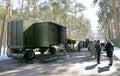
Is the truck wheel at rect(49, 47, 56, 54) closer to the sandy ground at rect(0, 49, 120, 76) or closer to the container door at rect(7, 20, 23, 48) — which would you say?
the container door at rect(7, 20, 23, 48)

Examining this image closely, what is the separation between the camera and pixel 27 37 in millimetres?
24234

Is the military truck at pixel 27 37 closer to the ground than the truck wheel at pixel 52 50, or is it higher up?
higher up

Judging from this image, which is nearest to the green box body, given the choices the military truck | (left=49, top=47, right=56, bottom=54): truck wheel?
the military truck

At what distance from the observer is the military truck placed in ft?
77.7

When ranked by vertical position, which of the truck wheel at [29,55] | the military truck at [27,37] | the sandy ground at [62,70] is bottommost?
the sandy ground at [62,70]

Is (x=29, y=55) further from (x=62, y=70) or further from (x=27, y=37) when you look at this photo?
(x=62, y=70)

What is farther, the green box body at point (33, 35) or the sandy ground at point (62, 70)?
the green box body at point (33, 35)

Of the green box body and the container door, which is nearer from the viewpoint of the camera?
the container door

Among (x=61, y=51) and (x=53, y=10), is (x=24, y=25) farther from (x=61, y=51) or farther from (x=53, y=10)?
(x=53, y=10)

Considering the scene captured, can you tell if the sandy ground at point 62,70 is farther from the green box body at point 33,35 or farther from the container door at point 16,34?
the green box body at point 33,35

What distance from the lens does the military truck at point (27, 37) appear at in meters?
23.7

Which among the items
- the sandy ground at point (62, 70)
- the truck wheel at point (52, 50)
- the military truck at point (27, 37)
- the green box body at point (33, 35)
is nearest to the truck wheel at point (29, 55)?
the military truck at point (27, 37)

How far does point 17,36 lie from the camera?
23.8 metres

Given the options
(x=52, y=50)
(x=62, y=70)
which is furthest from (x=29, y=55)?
(x=62, y=70)
